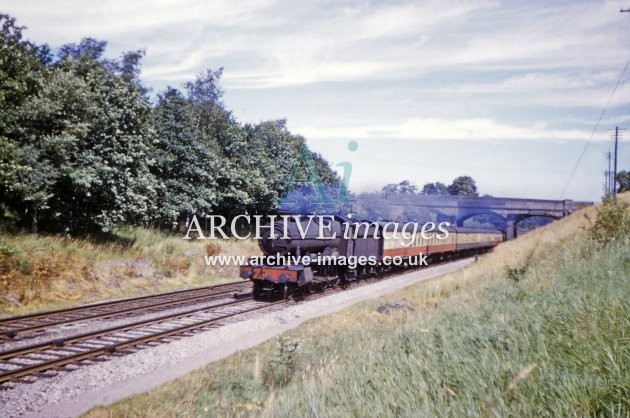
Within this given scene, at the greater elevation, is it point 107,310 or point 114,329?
point 114,329

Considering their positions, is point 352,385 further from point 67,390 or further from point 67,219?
point 67,219

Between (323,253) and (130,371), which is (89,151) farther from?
(130,371)

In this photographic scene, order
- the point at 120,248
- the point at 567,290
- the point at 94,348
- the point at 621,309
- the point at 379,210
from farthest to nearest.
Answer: the point at 379,210 < the point at 120,248 < the point at 94,348 < the point at 567,290 < the point at 621,309

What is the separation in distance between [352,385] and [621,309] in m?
2.90

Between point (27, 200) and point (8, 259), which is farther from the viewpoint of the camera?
point (27, 200)

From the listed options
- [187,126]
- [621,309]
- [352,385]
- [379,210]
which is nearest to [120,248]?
[187,126]

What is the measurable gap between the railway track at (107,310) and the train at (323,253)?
2.20 meters

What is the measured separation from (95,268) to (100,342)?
279 inches

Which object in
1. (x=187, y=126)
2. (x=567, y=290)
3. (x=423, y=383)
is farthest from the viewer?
(x=187, y=126)

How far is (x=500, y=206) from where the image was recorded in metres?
62.6

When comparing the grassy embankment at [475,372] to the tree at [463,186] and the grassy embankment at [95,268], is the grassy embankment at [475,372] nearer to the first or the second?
the grassy embankment at [95,268]

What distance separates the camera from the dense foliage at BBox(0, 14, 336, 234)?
14.7 meters

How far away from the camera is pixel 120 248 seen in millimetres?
18312

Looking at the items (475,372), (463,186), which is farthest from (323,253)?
(463,186)
